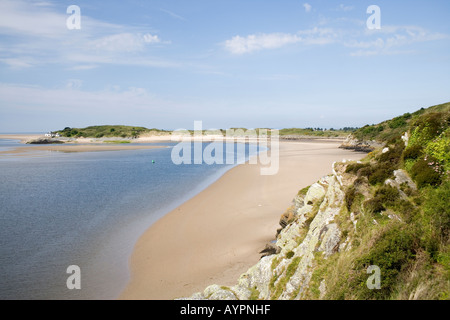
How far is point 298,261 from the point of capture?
30.7 ft

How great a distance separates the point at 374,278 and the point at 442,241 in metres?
2.02

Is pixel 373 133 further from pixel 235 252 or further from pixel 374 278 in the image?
pixel 374 278

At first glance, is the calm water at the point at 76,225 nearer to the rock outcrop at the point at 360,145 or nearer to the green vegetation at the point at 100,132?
the rock outcrop at the point at 360,145

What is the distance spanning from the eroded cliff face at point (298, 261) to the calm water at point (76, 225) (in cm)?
635

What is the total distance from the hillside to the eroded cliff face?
4cm

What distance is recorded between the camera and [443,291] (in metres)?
5.63

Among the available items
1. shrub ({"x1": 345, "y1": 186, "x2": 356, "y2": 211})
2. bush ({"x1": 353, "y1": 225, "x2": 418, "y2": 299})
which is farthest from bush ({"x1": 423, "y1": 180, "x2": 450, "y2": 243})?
shrub ({"x1": 345, "y1": 186, "x2": 356, "y2": 211})

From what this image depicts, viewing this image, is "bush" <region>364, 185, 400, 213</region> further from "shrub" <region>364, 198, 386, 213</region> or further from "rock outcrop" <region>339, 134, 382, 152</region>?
"rock outcrop" <region>339, 134, 382, 152</region>

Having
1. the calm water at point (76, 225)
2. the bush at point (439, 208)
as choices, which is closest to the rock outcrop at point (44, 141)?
the calm water at point (76, 225)

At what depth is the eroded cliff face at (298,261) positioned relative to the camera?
820 cm

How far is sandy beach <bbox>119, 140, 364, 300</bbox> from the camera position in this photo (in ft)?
43.3

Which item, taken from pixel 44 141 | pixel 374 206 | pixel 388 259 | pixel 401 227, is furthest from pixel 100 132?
pixel 388 259

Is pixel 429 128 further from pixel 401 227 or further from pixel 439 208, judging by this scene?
pixel 401 227

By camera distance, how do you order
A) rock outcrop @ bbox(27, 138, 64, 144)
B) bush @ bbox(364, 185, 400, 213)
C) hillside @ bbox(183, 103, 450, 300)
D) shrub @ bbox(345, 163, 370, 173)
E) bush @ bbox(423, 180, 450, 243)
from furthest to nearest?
1. rock outcrop @ bbox(27, 138, 64, 144)
2. shrub @ bbox(345, 163, 370, 173)
3. bush @ bbox(364, 185, 400, 213)
4. bush @ bbox(423, 180, 450, 243)
5. hillside @ bbox(183, 103, 450, 300)
